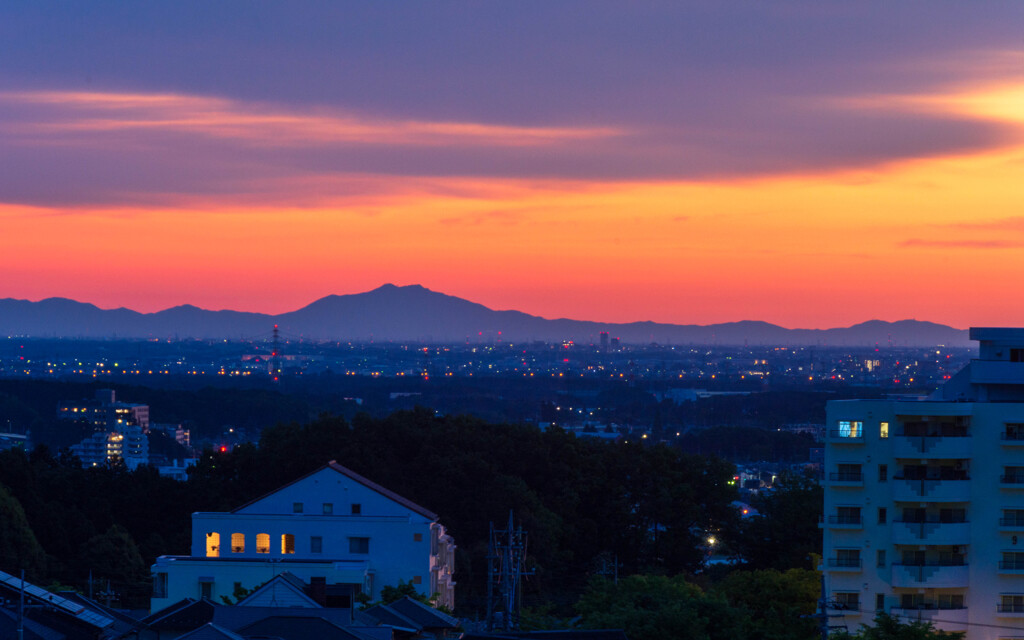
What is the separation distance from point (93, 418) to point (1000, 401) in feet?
469

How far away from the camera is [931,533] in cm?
3538

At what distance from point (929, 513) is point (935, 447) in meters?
1.63

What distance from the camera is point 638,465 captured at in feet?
176

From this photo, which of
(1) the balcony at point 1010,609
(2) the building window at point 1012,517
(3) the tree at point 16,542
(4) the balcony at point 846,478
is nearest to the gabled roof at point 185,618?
(4) the balcony at point 846,478

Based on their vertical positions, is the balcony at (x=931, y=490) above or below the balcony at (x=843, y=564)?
above

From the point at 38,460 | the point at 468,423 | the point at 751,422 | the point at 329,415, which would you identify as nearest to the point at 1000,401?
the point at 468,423

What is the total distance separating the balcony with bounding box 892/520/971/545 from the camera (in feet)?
116

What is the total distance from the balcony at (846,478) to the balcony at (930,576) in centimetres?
220

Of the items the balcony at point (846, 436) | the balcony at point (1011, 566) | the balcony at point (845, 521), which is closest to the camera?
the balcony at point (1011, 566)

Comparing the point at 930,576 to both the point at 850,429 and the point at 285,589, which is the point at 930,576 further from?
the point at 285,589

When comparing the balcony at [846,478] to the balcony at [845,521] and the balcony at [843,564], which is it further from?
the balcony at [843,564]

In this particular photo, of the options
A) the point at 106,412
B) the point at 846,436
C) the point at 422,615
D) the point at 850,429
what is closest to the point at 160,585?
the point at 422,615

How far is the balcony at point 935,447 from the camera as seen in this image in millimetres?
35500

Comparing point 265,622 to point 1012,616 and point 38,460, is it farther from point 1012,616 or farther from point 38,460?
point 38,460
